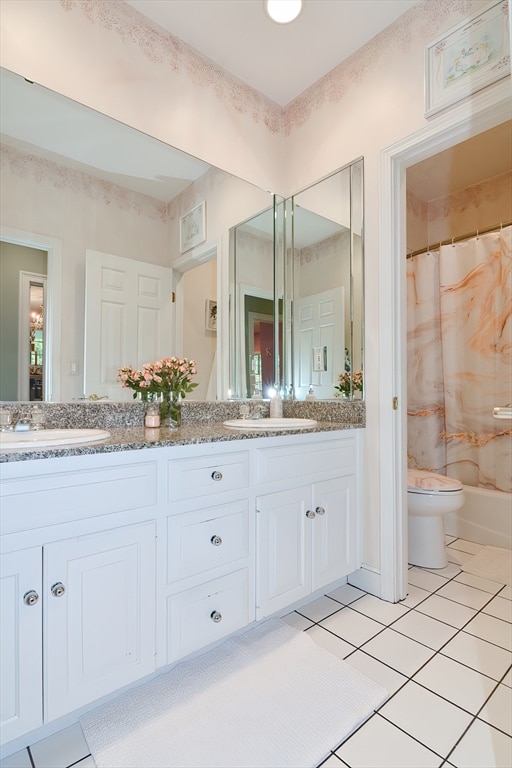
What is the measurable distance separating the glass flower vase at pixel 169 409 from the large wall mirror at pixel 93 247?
154 millimetres

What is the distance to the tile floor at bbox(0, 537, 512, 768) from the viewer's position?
1041 mm

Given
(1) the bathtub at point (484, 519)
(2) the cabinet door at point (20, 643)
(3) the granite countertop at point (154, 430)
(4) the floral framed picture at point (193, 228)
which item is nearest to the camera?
(2) the cabinet door at point (20, 643)

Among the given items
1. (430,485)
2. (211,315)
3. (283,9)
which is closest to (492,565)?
(430,485)

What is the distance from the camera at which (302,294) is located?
232 cm

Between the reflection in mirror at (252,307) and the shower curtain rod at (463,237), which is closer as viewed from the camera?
the reflection in mirror at (252,307)

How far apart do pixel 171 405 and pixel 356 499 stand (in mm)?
969

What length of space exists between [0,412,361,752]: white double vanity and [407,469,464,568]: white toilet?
0.75 m

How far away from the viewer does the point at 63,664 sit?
1034mm

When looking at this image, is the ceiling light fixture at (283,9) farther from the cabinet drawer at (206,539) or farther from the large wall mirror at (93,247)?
the cabinet drawer at (206,539)

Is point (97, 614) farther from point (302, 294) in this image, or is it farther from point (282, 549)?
point (302, 294)

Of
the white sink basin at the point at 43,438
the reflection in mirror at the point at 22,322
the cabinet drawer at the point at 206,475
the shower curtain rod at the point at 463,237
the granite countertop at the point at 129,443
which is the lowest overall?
the cabinet drawer at the point at 206,475

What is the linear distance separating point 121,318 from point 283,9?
1496 mm

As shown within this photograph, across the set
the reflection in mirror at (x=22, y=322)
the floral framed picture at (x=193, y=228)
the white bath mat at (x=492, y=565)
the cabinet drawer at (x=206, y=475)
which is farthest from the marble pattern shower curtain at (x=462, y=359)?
the reflection in mirror at (x=22, y=322)

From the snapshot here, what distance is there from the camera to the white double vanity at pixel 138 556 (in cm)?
99
